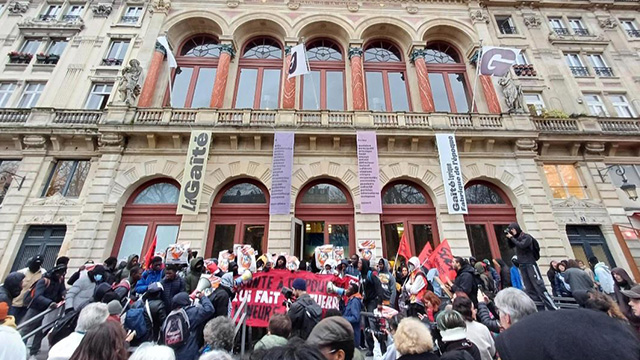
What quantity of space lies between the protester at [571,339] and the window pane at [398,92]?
15.8 metres

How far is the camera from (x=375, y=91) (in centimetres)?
1719

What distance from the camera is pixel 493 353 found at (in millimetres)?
3766

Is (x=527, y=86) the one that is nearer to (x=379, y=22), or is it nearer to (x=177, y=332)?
(x=379, y=22)

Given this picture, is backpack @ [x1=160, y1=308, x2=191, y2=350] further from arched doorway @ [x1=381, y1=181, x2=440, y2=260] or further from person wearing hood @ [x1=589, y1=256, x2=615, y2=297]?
person wearing hood @ [x1=589, y1=256, x2=615, y2=297]

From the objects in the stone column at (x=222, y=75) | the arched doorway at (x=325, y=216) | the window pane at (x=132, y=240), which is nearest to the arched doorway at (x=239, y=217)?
the arched doorway at (x=325, y=216)

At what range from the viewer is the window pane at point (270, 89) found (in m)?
16.4

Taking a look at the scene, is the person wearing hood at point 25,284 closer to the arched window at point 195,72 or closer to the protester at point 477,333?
the protester at point 477,333

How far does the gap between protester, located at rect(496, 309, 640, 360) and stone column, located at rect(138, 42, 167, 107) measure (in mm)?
17551

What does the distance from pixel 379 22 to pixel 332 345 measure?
20.0 metres

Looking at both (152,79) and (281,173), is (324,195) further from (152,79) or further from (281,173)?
(152,79)

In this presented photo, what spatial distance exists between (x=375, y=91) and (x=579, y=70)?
1372 centimetres

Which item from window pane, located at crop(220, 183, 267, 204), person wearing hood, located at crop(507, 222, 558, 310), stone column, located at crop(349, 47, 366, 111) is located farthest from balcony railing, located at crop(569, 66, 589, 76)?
window pane, located at crop(220, 183, 267, 204)

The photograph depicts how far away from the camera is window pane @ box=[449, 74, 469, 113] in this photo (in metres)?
16.8

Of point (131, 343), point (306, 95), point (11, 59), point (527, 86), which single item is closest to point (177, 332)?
point (131, 343)
